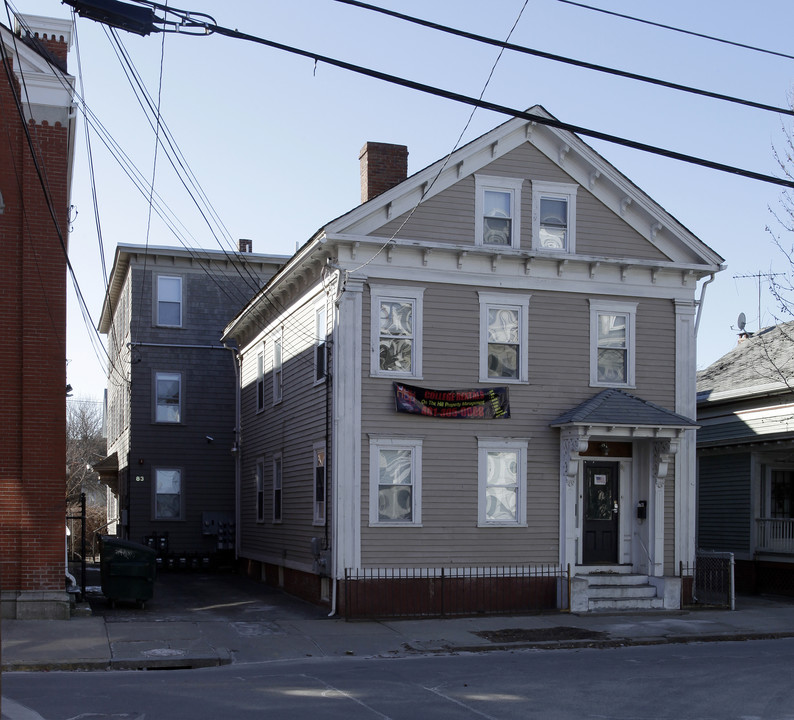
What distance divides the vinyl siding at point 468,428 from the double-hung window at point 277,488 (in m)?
5.85

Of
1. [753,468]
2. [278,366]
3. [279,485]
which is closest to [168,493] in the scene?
[279,485]

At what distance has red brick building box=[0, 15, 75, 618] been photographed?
1589cm

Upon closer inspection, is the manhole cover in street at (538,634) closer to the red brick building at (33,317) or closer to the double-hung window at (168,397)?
the red brick building at (33,317)

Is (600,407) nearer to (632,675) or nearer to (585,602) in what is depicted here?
(585,602)

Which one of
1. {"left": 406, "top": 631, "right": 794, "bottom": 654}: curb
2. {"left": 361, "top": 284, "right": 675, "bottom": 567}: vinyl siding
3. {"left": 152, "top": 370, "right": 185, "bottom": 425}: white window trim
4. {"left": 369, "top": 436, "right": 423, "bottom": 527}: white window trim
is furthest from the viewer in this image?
{"left": 152, "top": 370, "right": 185, "bottom": 425}: white window trim

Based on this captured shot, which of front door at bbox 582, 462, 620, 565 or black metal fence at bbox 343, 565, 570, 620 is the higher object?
front door at bbox 582, 462, 620, 565

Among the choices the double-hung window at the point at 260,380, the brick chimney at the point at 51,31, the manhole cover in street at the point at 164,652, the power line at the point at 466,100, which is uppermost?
the brick chimney at the point at 51,31

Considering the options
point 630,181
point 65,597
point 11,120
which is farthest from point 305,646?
point 630,181

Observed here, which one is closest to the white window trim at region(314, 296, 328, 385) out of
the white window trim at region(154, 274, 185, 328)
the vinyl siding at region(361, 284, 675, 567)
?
the vinyl siding at region(361, 284, 675, 567)

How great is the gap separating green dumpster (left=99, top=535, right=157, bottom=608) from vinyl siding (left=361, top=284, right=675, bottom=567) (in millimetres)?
4150

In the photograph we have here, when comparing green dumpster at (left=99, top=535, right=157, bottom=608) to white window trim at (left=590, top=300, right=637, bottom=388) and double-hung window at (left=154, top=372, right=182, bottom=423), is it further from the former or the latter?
double-hung window at (left=154, top=372, right=182, bottom=423)

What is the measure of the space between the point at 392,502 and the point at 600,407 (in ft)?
14.8

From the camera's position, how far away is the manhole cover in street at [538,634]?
51.3 feet

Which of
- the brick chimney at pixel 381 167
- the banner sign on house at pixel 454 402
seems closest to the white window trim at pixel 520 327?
the banner sign on house at pixel 454 402
